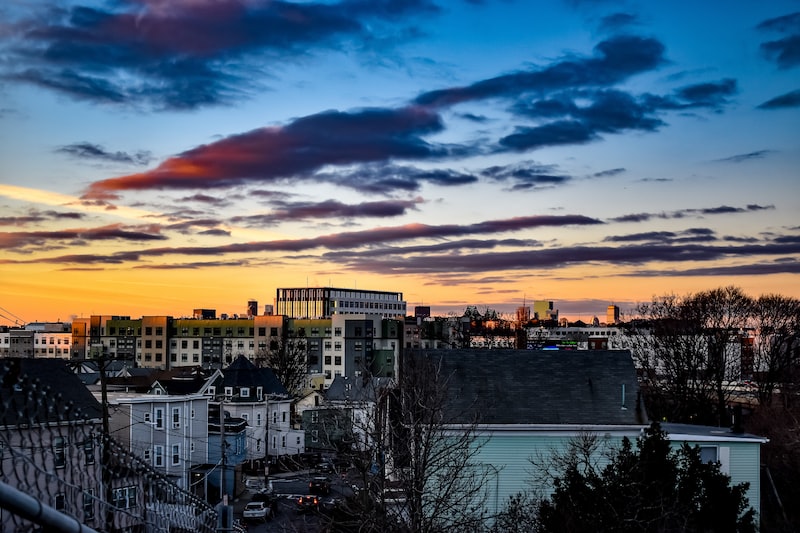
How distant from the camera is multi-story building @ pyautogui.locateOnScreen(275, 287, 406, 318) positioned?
16812cm

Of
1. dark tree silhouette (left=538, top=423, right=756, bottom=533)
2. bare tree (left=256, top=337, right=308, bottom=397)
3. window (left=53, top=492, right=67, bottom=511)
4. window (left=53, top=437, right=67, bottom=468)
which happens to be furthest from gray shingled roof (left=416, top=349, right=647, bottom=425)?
bare tree (left=256, top=337, right=308, bottom=397)

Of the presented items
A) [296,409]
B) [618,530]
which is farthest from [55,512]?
[296,409]

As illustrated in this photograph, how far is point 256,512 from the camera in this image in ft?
128

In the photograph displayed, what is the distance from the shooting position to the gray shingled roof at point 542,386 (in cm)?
2823

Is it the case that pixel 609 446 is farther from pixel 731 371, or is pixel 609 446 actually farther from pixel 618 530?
pixel 731 371

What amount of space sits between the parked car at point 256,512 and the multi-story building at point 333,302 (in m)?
124

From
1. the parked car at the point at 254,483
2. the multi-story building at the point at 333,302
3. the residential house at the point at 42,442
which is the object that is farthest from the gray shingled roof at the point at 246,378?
the multi-story building at the point at 333,302

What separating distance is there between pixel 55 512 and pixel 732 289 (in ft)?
221

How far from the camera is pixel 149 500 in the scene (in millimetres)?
6234

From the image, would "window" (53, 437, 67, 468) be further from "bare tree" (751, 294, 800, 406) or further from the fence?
"bare tree" (751, 294, 800, 406)

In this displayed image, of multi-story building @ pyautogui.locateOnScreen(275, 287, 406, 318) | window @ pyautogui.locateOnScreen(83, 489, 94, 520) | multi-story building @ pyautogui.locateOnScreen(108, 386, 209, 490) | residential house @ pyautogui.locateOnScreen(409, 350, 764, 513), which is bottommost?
multi-story building @ pyautogui.locateOnScreen(108, 386, 209, 490)

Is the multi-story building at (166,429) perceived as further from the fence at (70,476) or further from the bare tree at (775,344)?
the bare tree at (775,344)

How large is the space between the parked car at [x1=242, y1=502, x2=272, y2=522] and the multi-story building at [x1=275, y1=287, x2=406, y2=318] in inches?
4870

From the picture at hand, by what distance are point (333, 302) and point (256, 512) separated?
129 m
